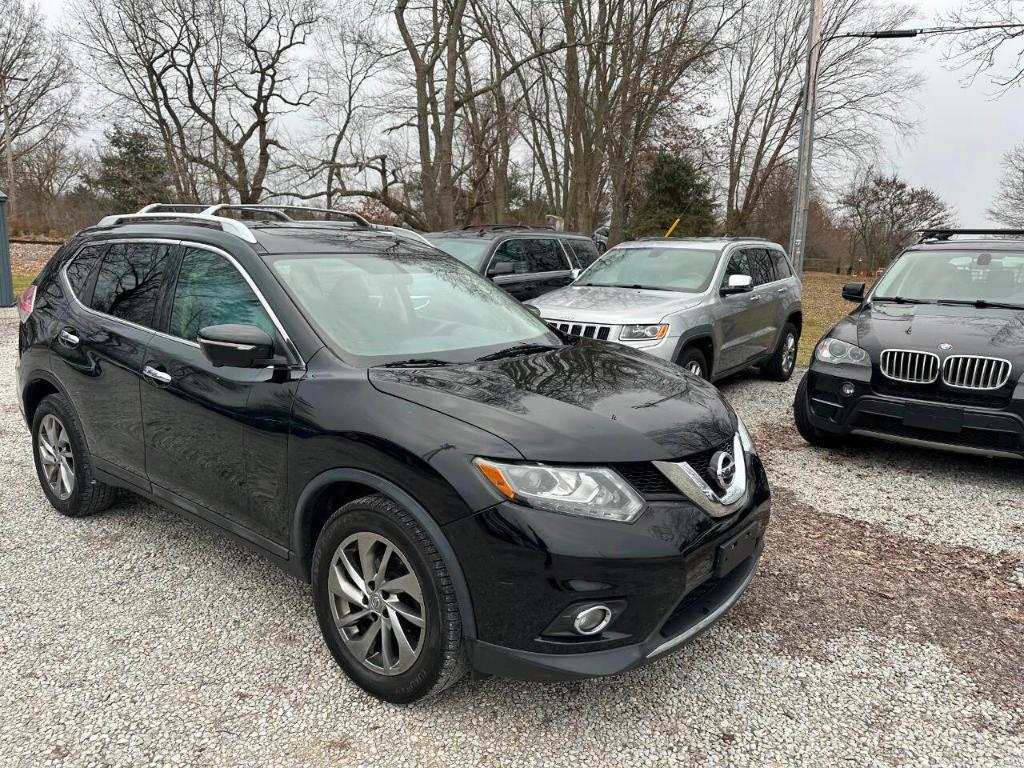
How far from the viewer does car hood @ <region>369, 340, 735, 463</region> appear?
7.59ft

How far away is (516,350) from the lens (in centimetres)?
323

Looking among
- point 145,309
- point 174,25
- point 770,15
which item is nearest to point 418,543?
point 145,309

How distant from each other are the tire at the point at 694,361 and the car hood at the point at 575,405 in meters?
3.35

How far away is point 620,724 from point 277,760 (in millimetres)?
1172

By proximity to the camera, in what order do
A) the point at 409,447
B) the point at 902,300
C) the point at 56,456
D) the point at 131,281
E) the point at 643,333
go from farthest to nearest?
1. the point at 643,333
2. the point at 902,300
3. the point at 56,456
4. the point at 131,281
5. the point at 409,447

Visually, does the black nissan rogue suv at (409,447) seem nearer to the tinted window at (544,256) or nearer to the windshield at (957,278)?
Answer: the windshield at (957,278)

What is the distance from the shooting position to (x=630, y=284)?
24.5ft

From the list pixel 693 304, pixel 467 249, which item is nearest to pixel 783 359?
pixel 693 304

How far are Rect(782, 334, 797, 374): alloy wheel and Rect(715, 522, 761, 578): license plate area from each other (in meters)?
6.64

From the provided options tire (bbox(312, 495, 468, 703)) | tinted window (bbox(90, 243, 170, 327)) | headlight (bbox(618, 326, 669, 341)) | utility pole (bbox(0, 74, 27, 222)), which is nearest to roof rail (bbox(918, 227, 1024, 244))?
headlight (bbox(618, 326, 669, 341))

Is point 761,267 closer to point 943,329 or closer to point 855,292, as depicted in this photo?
point 855,292

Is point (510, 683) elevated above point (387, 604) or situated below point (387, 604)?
below

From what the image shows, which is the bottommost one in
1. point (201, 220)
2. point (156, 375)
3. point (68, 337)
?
point (156, 375)

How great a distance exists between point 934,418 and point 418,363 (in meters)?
3.83
